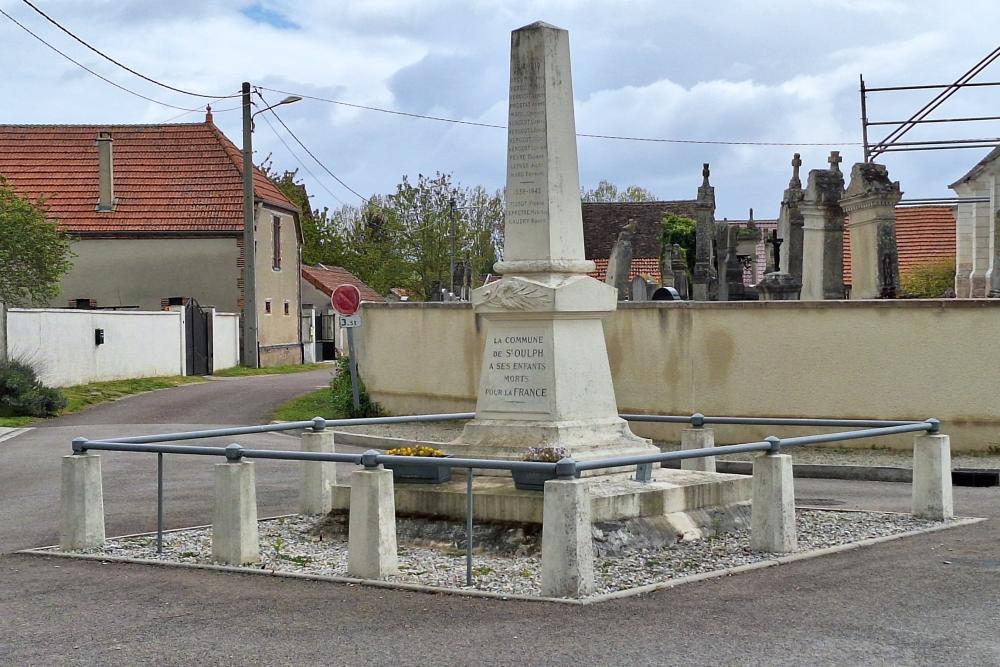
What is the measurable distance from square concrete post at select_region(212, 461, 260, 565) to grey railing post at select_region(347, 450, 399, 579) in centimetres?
118

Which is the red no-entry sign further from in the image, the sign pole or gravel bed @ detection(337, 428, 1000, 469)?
gravel bed @ detection(337, 428, 1000, 469)

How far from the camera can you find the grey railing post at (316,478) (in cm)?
1309

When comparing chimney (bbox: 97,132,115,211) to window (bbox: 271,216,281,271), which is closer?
chimney (bbox: 97,132,115,211)

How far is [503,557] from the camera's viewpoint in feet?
34.1

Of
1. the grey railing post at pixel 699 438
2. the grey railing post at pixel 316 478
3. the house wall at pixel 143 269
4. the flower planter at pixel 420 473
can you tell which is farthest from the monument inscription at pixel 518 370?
the house wall at pixel 143 269

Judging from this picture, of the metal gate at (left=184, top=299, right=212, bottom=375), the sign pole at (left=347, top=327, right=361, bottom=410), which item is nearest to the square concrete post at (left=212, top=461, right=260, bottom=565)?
the sign pole at (left=347, top=327, right=361, bottom=410)

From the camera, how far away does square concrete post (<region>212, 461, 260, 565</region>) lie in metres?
10.3

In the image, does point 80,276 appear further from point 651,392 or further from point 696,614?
point 696,614

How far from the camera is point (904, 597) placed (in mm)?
8648

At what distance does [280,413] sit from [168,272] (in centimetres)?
1940

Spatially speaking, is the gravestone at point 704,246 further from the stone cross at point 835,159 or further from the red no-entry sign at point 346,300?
the red no-entry sign at point 346,300

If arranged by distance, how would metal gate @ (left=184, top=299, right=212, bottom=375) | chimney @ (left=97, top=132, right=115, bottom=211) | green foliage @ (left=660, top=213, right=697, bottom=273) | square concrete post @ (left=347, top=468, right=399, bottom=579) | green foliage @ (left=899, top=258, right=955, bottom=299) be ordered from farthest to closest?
green foliage @ (left=660, top=213, right=697, bottom=273), green foliage @ (left=899, top=258, right=955, bottom=299), chimney @ (left=97, top=132, right=115, bottom=211), metal gate @ (left=184, top=299, right=212, bottom=375), square concrete post @ (left=347, top=468, right=399, bottom=579)

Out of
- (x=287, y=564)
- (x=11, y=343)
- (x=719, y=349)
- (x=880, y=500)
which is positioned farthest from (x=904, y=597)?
(x=11, y=343)

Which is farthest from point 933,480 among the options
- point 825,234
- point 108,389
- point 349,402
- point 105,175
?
point 105,175
